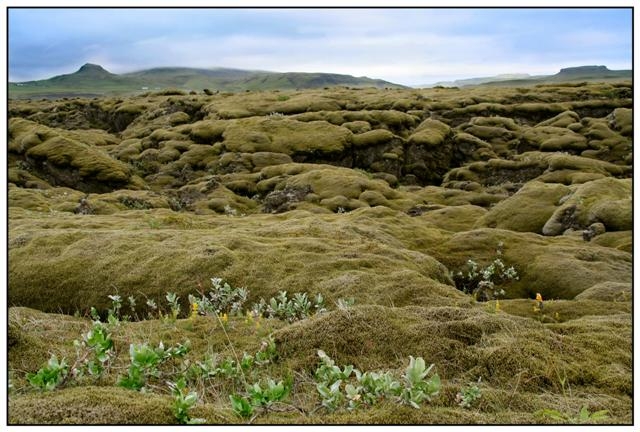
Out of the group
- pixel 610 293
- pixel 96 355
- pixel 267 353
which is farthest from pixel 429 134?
pixel 96 355

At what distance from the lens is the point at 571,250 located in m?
21.9

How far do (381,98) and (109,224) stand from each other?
61094mm

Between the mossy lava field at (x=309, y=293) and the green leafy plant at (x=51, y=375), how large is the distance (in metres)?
0.03

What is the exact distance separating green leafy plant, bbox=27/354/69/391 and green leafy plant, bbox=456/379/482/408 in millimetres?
4171

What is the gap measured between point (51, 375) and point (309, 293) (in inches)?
324

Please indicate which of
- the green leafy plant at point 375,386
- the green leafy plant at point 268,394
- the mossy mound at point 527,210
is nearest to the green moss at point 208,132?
the mossy mound at point 527,210

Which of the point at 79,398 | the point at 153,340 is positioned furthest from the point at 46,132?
the point at 79,398

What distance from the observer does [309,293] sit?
13445 mm

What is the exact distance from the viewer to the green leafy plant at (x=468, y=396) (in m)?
5.89

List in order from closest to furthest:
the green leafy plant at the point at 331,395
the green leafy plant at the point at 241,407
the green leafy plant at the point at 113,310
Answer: the green leafy plant at the point at 241,407
the green leafy plant at the point at 331,395
the green leafy plant at the point at 113,310

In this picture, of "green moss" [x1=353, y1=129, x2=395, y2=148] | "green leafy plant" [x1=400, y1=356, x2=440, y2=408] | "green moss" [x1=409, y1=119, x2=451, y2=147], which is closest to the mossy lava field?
"green leafy plant" [x1=400, y1=356, x2=440, y2=408]

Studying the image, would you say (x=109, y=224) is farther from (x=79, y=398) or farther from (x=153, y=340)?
(x=79, y=398)

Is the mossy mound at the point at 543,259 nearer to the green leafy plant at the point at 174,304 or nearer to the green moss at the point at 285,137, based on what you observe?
the green leafy plant at the point at 174,304

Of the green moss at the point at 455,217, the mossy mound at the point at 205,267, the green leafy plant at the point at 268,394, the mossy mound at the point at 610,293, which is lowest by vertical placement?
the green moss at the point at 455,217
